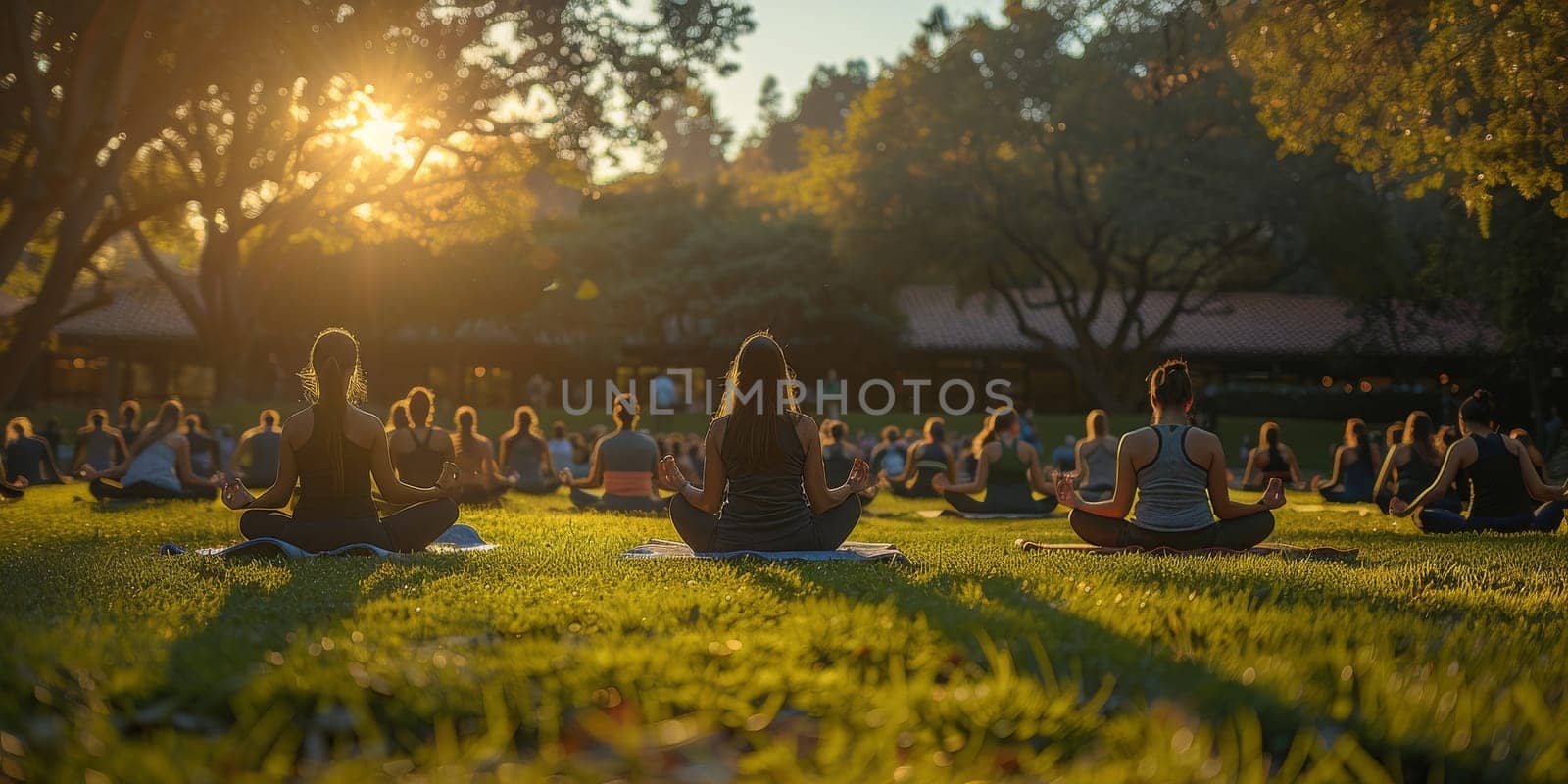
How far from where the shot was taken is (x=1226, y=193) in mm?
35375

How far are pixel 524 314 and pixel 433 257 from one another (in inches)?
174

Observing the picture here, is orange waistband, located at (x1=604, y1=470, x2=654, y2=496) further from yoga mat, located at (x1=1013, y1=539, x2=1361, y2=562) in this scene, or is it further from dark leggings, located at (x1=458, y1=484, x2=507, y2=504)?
yoga mat, located at (x1=1013, y1=539, x2=1361, y2=562)

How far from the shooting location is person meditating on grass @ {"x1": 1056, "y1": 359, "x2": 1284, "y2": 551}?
829 centimetres

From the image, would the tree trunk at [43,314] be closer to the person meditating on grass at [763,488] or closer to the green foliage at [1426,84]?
the person meditating on grass at [763,488]

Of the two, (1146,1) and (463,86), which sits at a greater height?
(1146,1)

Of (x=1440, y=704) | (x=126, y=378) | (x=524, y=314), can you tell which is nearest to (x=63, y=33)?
(x=1440, y=704)

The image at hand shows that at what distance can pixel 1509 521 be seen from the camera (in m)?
11.0

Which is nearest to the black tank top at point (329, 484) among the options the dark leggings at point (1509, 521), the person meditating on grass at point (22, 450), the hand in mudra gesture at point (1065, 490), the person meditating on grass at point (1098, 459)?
the hand in mudra gesture at point (1065, 490)

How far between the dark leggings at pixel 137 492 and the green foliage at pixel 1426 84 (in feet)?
40.5

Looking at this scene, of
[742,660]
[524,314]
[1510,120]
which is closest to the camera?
[742,660]

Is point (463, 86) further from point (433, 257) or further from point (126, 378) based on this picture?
point (126, 378)

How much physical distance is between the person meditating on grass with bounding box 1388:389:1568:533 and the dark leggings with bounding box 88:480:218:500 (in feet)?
42.6

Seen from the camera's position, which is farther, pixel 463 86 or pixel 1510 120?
pixel 463 86

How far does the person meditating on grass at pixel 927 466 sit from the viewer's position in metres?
17.5
